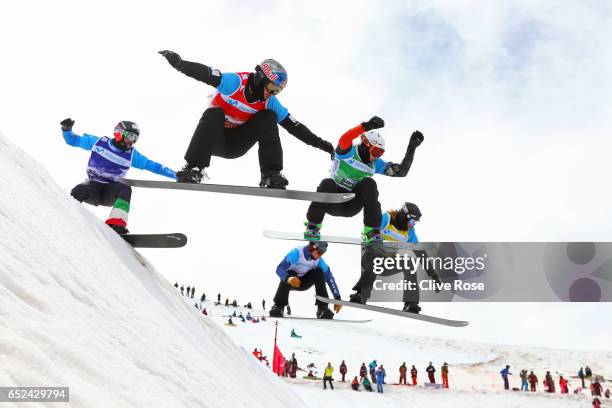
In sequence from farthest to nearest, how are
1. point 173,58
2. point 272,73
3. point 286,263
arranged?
point 286,263 < point 272,73 < point 173,58

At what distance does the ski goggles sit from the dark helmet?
12.1 ft

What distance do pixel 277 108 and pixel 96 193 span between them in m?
2.46

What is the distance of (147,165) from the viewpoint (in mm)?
7238

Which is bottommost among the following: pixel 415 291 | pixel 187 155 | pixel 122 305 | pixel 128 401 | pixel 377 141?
pixel 128 401

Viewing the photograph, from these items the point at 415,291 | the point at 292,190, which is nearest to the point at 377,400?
the point at 415,291

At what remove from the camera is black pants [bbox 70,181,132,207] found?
664 cm

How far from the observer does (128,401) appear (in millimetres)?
1772

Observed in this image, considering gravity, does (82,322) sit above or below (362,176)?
below

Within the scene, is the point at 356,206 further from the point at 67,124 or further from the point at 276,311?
the point at 67,124

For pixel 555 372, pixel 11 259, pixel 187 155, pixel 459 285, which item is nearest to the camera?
pixel 11 259

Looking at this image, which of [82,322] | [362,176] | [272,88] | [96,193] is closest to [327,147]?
[362,176]

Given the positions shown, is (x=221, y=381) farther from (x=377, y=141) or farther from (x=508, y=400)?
(x=508, y=400)

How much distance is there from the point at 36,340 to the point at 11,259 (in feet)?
1.71

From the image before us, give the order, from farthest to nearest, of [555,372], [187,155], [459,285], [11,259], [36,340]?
1. [555,372]
2. [459,285]
3. [187,155]
4. [11,259]
5. [36,340]
